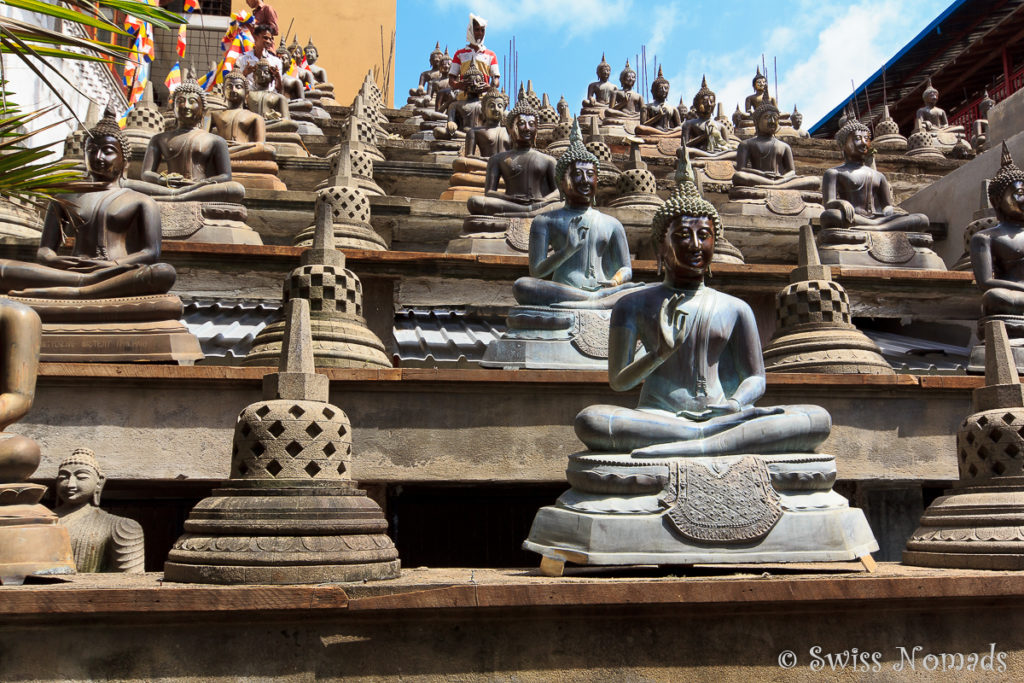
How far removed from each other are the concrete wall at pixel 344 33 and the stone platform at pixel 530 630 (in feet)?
96.6

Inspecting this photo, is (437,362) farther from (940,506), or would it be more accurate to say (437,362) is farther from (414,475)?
(940,506)

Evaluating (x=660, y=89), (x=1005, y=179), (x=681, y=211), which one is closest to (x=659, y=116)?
(x=660, y=89)

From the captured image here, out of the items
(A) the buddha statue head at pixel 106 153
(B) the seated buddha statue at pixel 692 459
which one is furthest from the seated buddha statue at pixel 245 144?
(B) the seated buddha statue at pixel 692 459

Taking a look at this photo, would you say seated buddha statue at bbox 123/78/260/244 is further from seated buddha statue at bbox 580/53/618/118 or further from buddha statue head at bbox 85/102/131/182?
seated buddha statue at bbox 580/53/618/118

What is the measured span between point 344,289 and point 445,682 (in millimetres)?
3995

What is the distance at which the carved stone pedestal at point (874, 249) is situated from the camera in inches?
448

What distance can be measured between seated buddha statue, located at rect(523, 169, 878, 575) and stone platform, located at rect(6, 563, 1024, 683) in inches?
15.8

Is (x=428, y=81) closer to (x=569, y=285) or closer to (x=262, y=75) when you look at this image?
(x=262, y=75)

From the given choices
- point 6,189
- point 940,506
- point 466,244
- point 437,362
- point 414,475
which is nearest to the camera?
point 6,189

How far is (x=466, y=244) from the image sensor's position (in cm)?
1101

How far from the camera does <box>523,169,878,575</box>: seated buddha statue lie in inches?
176

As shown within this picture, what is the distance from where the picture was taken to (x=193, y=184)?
11.4m

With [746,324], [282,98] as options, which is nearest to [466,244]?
[746,324]

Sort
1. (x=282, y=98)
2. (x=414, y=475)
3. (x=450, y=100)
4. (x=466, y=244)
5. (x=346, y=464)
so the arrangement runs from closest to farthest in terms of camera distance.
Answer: (x=346, y=464), (x=414, y=475), (x=466, y=244), (x=282, y=98), (x=450, y=100)
